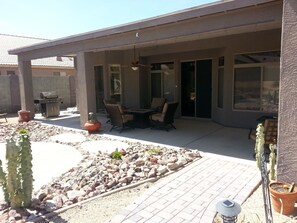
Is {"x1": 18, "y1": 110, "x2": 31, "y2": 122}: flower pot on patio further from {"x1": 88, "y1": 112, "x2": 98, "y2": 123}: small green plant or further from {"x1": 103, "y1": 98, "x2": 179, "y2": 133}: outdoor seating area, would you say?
{"x1": 103, "y1": 98, "x2": 179, "y2": 133}: outdoor seating area

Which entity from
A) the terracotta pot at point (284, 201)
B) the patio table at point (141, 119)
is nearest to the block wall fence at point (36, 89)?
the patio table at point (141, 119)

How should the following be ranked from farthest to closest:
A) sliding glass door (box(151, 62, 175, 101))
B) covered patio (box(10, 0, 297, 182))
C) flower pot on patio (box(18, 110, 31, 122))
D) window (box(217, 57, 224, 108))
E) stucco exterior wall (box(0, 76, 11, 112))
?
stucco exterior wall (box(0, 76, 11, 112)), sliding glass door (box(151, 62, 175, 101)), flower pot on patio (box(18, 110, 31, 122)), window (box(217, 57, 224, 108)), covered patio (box(10, 0, 297, 182))

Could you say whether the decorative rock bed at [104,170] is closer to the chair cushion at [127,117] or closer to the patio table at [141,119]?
the chair cushion at [127,117]

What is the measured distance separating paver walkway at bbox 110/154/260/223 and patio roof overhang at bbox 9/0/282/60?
3.13 meters

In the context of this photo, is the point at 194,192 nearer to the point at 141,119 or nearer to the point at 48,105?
the point at 141,119

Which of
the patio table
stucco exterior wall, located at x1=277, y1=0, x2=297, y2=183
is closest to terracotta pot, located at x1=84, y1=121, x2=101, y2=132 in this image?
the patio table

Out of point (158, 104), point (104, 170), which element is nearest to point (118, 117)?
point (158, 104)

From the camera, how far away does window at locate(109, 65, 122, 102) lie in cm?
1325

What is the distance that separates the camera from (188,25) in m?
6.38

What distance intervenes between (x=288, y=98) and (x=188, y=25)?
3.34m

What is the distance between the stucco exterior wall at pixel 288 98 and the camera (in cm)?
387

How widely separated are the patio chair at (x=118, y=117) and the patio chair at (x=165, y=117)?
0.92 meters

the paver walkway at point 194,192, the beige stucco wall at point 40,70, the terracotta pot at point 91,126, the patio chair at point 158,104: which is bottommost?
the paver walkway at point 194,192

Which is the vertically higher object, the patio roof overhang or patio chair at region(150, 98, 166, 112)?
the patio roof overhang
